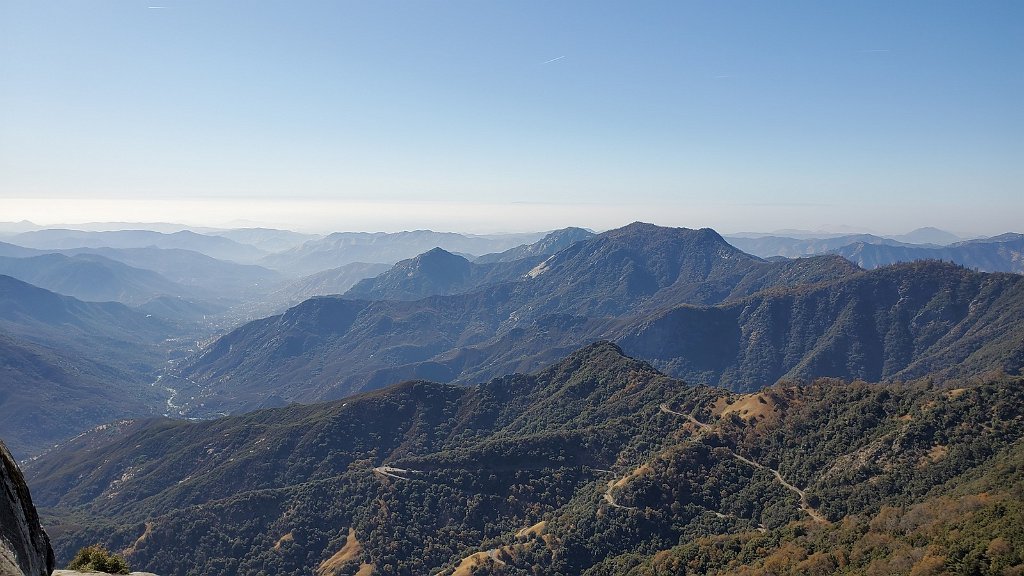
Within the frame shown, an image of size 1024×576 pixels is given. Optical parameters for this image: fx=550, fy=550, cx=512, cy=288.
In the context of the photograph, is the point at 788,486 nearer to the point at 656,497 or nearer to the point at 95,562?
the point at 656,497

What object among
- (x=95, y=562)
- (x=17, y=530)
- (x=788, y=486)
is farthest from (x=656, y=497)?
(x=17, y=530)

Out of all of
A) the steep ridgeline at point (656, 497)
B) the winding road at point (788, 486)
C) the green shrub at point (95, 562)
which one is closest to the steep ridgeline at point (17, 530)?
the green shrub at point (95, 562)

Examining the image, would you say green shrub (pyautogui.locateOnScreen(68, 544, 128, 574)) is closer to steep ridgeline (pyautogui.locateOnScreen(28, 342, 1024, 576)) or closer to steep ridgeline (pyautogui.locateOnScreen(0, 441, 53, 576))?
steep ridgeline (pyautogui.locateOnScreen(0, 441, 53, 576))

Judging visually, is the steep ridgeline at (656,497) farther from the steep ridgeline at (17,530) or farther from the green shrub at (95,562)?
the steep ridgeline at (17,530)

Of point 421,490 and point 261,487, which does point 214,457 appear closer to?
point 261,487

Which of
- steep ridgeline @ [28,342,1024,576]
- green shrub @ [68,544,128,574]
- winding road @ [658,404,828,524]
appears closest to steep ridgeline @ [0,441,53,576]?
green shrub @ [68,544,128,574]

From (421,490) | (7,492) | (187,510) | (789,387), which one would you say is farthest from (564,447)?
(7,492)

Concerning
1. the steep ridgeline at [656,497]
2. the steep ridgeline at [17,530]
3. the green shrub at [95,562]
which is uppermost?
the steep ridgeline at [17,530]
